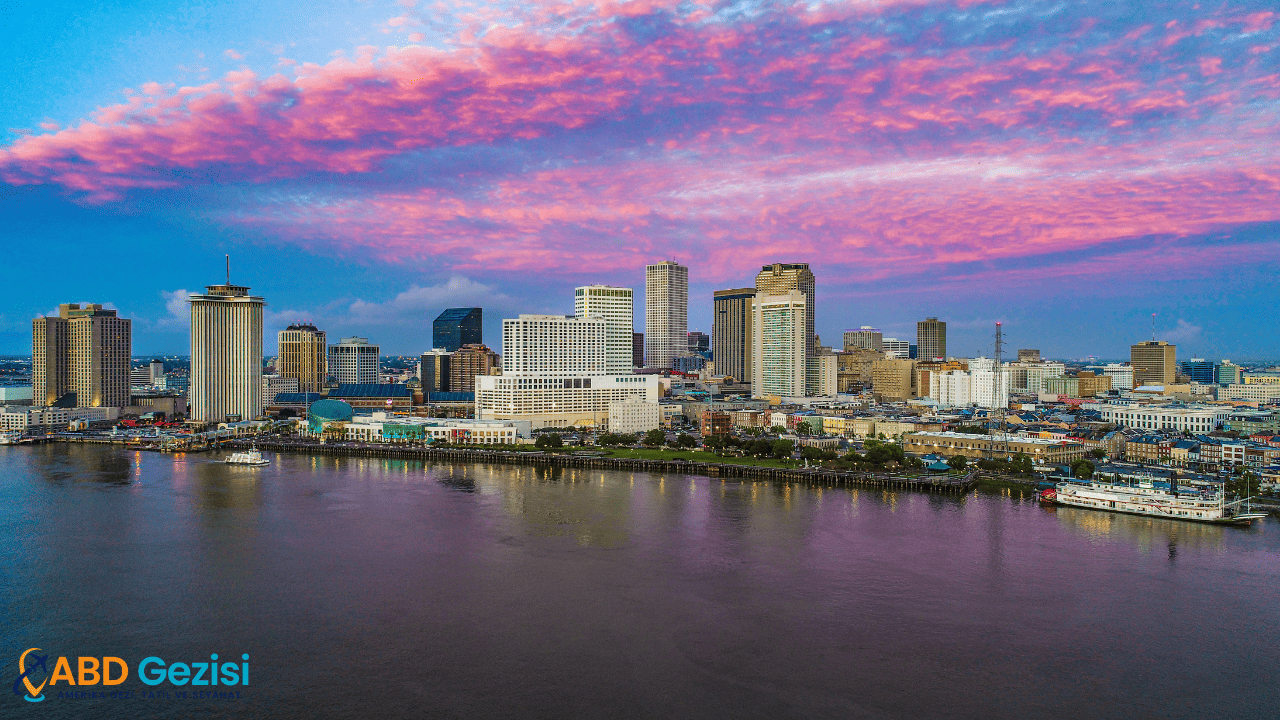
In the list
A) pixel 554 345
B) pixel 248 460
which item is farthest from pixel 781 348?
pixel 248 460

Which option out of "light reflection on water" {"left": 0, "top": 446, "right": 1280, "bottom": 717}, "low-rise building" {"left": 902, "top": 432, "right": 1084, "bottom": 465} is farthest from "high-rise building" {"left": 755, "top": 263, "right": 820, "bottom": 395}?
"light reflection on water" {"left": 0, "top": 446, "right": 1280, "bottom": 717}

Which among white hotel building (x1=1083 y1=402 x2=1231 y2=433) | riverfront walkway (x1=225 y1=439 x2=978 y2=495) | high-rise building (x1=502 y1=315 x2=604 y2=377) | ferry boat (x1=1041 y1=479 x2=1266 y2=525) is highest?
high-rise building (x1=502 y1=315 x2=604 y2=377)

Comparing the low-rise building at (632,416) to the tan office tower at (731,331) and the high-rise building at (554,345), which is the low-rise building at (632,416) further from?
the tan office tower at (731,331)

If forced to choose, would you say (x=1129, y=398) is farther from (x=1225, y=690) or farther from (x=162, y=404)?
(x=162, y=404)

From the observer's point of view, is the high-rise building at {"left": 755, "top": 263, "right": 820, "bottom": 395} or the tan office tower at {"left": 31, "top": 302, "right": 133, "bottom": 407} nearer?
the tan office tower at {"left": 31, "top": 302, "right": 133, "bottom": 407}

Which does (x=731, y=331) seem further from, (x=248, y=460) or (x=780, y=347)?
(x=248, y=460)

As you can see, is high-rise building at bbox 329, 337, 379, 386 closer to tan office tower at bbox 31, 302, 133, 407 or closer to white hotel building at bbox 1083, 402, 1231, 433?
tan office tower at bbox 31, 302, 133, 407
